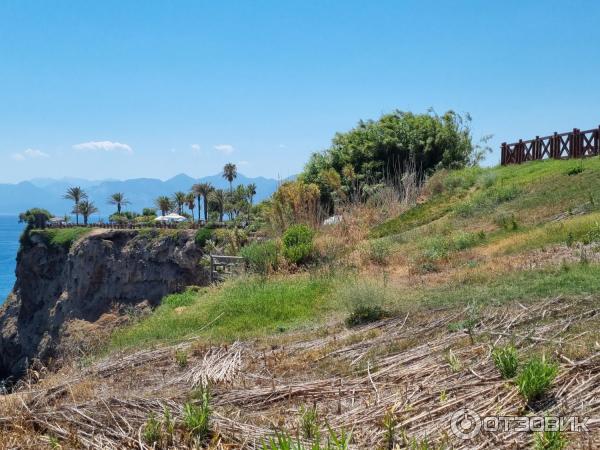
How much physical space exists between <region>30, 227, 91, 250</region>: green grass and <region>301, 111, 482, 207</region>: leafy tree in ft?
115

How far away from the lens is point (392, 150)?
31.5 meters

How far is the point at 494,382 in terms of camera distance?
5.23m

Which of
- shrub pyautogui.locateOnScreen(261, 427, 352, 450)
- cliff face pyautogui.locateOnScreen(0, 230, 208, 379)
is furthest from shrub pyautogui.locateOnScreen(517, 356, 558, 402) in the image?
cliff face pyautogui.locateOnScreen(0, 230, 208, 379)

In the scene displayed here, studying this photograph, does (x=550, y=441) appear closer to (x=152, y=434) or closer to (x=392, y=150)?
(x=152, y=434)

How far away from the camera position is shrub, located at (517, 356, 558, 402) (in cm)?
475

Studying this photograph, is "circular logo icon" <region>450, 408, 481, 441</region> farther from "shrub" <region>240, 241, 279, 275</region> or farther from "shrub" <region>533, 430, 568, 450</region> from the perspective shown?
"shrub" <region>240, 241, 279, 275</region>

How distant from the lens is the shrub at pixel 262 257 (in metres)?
14.6

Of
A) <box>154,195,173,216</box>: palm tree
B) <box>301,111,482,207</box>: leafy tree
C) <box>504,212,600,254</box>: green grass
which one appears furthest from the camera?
<box>154,195,173,216</box>: palm tree

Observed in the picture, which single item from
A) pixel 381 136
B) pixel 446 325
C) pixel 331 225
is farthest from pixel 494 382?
pixel 381 136

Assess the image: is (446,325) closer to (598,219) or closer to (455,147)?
(598,219)

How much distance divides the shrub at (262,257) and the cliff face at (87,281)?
3481 centimetres

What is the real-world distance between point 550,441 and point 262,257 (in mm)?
11064

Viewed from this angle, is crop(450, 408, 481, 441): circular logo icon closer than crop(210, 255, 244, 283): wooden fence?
Yes

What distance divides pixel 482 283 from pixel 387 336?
8.98ft
